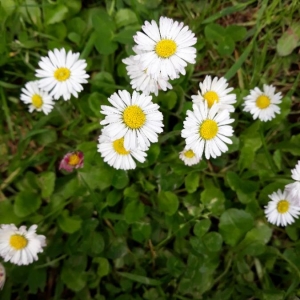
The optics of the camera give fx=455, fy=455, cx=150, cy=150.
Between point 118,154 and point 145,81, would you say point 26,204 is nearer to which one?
point 118,154

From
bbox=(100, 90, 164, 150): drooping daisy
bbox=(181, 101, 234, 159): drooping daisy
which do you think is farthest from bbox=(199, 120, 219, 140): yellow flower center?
bbox=(100, 90, 164, 150): drooping daisy

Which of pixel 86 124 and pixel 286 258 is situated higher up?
pixel 86 124

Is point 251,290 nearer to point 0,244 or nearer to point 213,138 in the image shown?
point 213,138

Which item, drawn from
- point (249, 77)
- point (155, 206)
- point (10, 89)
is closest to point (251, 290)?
point (155, 206)

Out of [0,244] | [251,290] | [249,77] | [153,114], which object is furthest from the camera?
[249,77]

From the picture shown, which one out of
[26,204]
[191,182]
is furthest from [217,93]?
[26,204]
